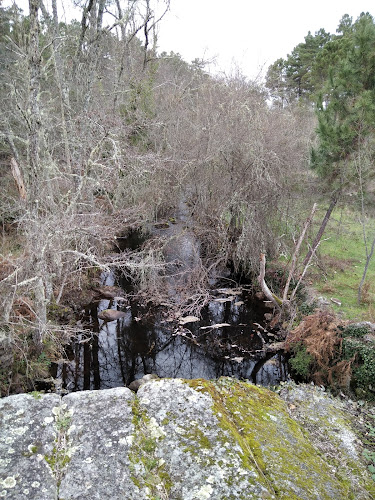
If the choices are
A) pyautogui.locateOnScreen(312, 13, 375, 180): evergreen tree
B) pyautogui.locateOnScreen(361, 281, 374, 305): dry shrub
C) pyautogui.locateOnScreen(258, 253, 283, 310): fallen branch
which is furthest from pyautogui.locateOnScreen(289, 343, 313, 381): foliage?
pyautogui.locateOnScreen(312, 13, 375, 180): evergreen tree

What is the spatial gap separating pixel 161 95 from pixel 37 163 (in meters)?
11.1

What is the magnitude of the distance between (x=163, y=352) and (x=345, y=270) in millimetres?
7906

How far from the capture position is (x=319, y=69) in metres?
20.8

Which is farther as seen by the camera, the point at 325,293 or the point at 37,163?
the point at 325,293

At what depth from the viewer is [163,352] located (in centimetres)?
923

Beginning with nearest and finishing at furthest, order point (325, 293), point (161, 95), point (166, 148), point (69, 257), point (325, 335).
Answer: point (325, 335), point (69, 257), point (325, 293), point (166, 148), point (161, 95)

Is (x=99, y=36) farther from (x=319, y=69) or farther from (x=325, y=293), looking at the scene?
(x=319, y=69)

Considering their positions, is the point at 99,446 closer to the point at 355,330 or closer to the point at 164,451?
the point at 164,451

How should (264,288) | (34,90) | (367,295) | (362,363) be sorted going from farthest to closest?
(367,295)
(264,288)
(362,363)
(34,90)

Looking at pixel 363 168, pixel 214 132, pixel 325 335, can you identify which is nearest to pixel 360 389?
pixel 325 335

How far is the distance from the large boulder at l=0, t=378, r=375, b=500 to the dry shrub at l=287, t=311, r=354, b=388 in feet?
13.7

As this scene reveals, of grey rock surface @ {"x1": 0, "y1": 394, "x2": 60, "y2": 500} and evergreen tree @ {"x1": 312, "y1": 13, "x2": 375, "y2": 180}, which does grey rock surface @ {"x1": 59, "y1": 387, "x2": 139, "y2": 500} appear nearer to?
grey rock surface @ {"x1": 0, "y1": 394, "x2": 60, "y2": 500}

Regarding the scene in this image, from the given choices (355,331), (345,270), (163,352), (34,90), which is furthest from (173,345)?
(345,270)

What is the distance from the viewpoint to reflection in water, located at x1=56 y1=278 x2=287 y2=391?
8.33 metres
